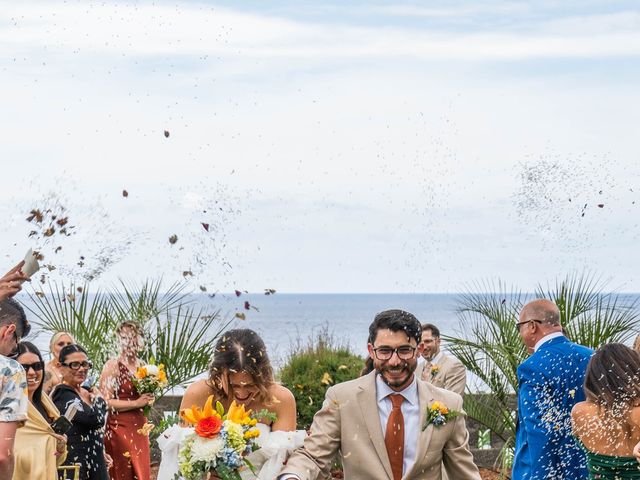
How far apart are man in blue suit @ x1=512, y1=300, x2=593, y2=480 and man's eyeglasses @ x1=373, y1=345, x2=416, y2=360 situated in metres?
2.63

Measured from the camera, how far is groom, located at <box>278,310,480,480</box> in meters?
6.02

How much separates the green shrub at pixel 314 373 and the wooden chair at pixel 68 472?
185 inches

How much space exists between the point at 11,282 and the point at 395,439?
7.17 feet

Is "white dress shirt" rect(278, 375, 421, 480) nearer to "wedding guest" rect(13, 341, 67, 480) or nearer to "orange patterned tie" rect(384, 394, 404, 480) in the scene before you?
"orange patterned tie" rect(384, 394, 404, 480)

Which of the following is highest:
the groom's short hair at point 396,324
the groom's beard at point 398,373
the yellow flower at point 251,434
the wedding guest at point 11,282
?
the wedding guest at point 11,282

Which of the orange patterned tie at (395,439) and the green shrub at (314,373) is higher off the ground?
the orange patterned tie at (395,439)

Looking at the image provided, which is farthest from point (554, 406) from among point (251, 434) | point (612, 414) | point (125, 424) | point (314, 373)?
point (314, 373)

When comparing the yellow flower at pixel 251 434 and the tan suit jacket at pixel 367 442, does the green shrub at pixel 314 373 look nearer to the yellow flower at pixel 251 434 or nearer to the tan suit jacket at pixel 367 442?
the tan suit jacket at pixel 367 442

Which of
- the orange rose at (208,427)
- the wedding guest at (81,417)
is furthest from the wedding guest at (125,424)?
the orange rose at (208,427)

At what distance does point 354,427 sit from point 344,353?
807 centimetres

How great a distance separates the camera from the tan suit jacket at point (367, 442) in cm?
604

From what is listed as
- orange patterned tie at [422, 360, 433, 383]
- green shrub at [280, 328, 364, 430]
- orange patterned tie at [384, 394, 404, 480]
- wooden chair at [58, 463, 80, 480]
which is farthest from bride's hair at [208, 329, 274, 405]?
green shrub at [280, 328, 364, 430]

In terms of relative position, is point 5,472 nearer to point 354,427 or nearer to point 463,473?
point 354,427

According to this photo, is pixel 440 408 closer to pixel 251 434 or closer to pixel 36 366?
pixel 251 434
